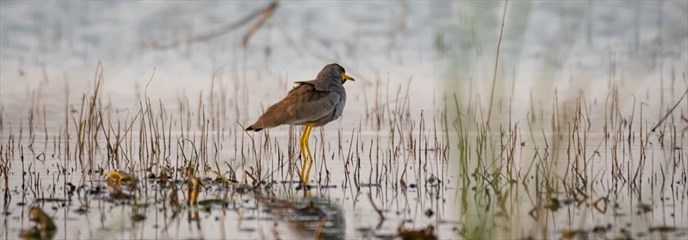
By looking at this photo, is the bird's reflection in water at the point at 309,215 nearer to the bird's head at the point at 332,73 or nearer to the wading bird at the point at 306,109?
the wading bird at the point at 306,109

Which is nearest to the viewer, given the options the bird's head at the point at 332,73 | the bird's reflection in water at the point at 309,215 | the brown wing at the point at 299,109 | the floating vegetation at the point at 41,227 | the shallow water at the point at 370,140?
the shallow water at the point at 370,140

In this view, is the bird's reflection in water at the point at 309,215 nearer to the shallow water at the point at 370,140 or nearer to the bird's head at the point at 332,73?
the shallow water at the point at 370,140

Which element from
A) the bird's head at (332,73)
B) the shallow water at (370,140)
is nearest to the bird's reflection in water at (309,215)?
Result: the shallow water at (370,140)

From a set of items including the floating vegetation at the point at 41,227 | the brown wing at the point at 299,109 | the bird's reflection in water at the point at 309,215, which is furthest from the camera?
the brown wing at the point at 299,109

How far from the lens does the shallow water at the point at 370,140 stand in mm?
2734

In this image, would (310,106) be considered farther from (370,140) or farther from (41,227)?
(41,227)

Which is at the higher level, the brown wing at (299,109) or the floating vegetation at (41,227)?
the brown wing at (299,109)

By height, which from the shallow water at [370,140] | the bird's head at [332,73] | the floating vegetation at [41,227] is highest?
the bird's head at [332,73]

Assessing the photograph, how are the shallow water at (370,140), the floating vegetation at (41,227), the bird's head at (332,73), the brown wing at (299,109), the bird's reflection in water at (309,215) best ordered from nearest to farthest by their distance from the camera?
1. the shallow water at (370,140)
2. the floating vegetation at (41,227)
3. the bird's reflection in water at (309,215)
4. the brown wing at (299,109)
5. the bird's head at (332,73)

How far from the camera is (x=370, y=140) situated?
9867mm

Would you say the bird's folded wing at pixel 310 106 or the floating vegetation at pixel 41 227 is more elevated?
the bird's folded wing at pixel 310 106

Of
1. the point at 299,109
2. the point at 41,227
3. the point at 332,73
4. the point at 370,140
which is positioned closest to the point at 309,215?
the point at 41,227


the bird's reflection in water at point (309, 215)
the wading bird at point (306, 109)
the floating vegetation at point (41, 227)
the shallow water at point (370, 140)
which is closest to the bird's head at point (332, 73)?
the wading bird at point (306, 109)

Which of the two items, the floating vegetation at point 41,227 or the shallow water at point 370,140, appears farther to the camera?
the floating vegetation at point 41,227
